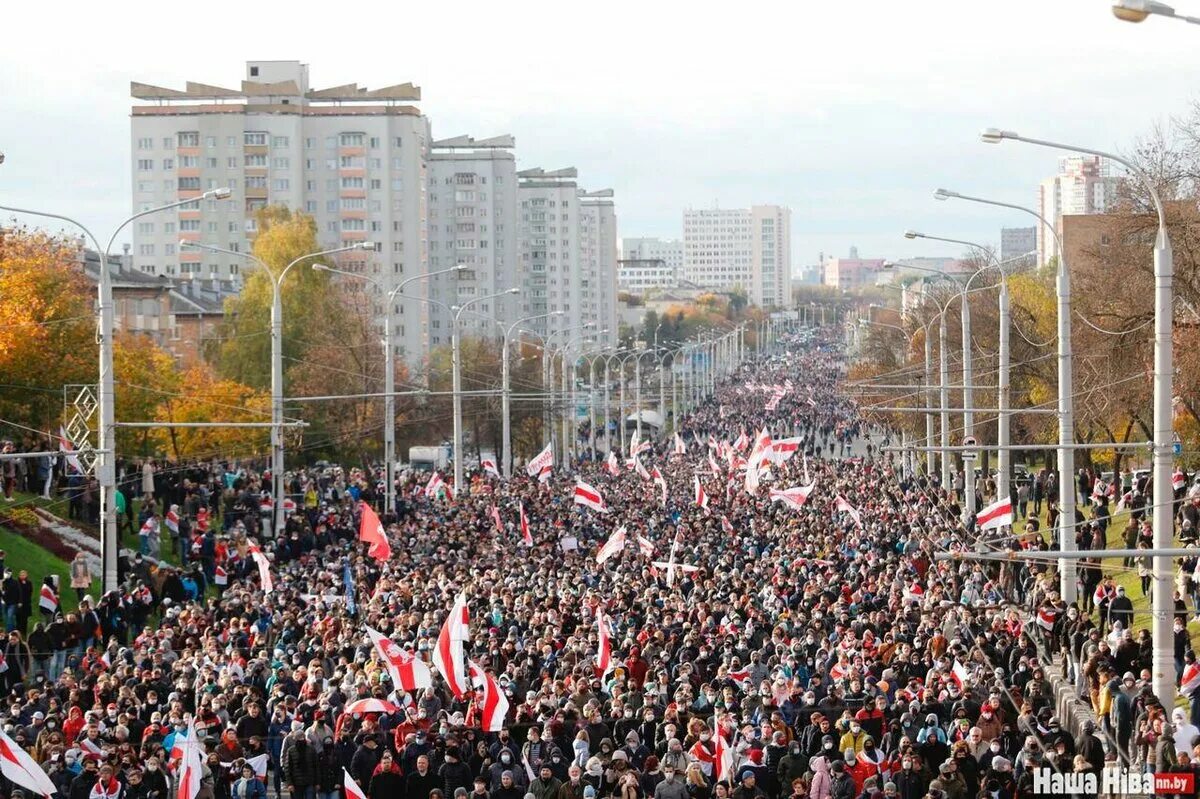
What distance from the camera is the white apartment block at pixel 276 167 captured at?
122m

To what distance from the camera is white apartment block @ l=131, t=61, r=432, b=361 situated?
122 meters

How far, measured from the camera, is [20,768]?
15906mm

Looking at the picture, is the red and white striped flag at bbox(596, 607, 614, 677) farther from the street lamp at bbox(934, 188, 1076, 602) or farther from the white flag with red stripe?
the street lamp at bbox(934, 188, 1076, 602)

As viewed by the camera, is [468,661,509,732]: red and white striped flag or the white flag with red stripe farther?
[468,661,509,732]: red and white striped flag

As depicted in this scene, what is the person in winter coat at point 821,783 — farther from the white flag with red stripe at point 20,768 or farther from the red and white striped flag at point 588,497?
the red and white striped flag at point 588,497

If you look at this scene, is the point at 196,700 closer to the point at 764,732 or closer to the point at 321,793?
the point at 321,793

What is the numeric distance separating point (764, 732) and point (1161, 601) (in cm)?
428

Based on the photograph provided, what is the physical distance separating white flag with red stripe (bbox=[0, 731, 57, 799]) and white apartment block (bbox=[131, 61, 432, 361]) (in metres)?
105

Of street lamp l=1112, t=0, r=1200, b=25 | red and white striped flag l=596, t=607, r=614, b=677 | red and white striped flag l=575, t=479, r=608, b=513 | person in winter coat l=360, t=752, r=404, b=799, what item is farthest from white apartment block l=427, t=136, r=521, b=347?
street lamp l=1112, t=0, r=1200, b=25

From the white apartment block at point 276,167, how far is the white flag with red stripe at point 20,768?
4138 inches

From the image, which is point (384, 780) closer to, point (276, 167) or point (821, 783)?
point (821, 783)

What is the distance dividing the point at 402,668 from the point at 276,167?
10661 cm

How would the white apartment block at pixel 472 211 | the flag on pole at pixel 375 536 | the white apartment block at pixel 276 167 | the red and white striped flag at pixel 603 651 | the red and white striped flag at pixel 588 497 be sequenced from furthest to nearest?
the white apartment block at pixel 472 211 < the white apartment block at pixel 276 167 < the red and white striped flag at pixel 588 497 < the flag on pole at pixel 375 536 < the red and white striped flag at pixel 603 651

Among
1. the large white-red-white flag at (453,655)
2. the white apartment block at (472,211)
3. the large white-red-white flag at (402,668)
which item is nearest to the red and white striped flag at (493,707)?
the large white-red-white flag at (453,655)
